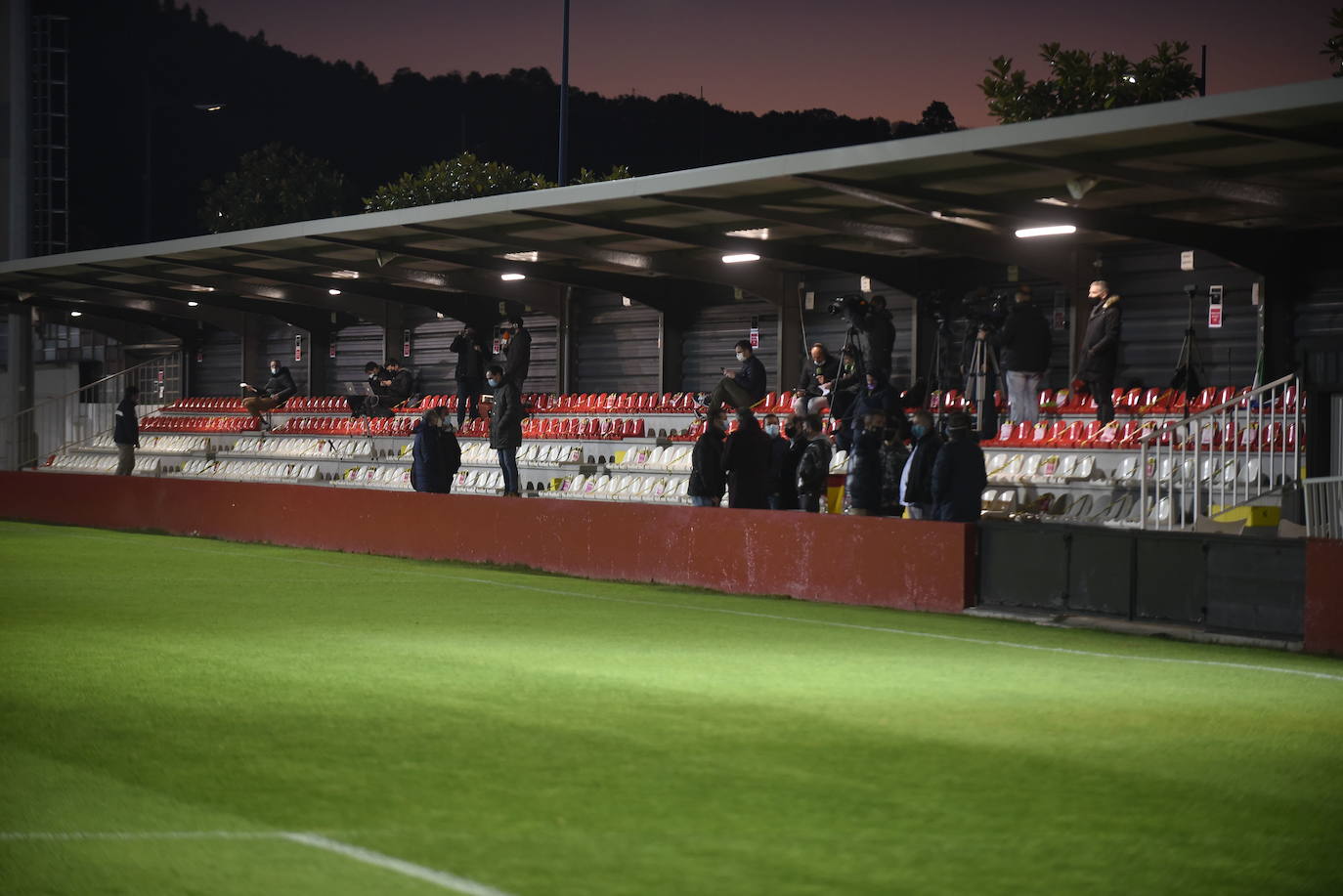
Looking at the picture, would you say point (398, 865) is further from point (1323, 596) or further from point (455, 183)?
point (455, 183)

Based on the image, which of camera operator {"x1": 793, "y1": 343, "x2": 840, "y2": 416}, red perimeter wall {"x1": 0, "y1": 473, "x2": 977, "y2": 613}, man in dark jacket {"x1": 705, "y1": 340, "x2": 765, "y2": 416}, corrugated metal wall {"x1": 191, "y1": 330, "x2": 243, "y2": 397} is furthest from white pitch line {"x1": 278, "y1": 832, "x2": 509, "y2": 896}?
corrugated metal wall {"x1": 191, "y1": 330, "x2": 243, "y2": 397}

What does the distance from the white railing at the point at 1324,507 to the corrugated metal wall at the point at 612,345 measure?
49.5 ft

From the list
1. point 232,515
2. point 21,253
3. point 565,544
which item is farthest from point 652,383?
point 21,253

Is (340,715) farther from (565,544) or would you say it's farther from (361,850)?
(565,544)

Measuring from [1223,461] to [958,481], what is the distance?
2.59 metres

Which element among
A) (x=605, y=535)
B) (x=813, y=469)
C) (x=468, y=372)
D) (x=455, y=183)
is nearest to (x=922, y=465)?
(x=813, y=469)

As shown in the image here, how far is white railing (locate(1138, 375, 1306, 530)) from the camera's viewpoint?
53.8 feet

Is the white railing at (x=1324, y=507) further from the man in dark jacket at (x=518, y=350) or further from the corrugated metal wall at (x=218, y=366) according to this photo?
the corrugated metal wall at (x=218, y=366)

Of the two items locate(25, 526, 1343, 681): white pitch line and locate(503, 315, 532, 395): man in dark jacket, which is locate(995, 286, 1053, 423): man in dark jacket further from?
locate(503, 315, 532, 395): man in dark jacket

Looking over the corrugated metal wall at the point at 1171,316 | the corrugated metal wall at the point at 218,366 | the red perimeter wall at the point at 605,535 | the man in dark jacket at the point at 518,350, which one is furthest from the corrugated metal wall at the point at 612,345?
the corrugated metal wall at the point at 218,366

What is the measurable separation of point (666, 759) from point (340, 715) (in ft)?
6.93

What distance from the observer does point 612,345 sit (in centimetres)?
3030

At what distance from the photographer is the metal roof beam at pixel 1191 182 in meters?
16.8

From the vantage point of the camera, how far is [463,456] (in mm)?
28719
